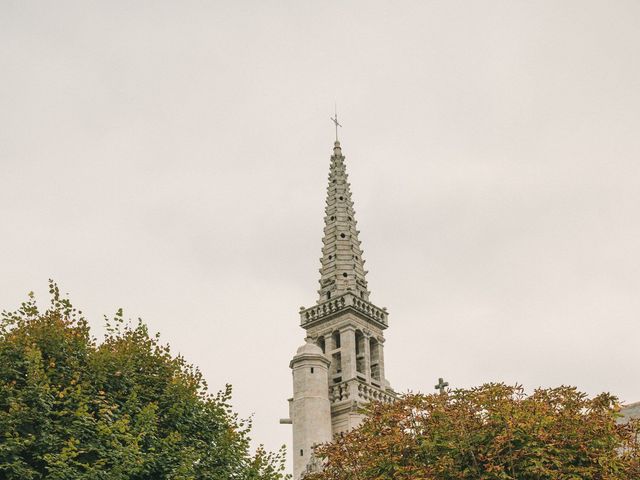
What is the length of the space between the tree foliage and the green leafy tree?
11.2 ft

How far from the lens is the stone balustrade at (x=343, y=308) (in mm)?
57188

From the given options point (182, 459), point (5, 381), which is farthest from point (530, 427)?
point (5, 381)

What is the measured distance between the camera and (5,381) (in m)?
23.1

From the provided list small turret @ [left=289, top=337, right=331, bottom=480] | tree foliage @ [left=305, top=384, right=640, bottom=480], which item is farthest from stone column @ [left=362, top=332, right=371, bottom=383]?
tree foliage @ [left=305, top=384, right=640, bottom=480]

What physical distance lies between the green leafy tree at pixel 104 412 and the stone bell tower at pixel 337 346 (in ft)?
65.0

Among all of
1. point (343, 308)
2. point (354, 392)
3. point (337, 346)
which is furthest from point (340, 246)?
point (354, 392)

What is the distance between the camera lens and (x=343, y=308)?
56906mm

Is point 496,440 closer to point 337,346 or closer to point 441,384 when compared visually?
point 441,384

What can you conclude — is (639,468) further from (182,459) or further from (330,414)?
(330,414)

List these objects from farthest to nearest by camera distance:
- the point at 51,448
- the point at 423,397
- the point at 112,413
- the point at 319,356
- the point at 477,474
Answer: the point at 319,356
the point at 423,397
the point at 477,474
the point at 112,413
the point at 51,448

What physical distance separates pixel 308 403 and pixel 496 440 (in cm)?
2583

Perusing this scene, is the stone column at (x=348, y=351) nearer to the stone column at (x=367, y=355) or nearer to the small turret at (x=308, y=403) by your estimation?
the stone column at (x=367, y=355)

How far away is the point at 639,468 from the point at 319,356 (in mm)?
27765

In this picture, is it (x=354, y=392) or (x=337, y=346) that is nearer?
(x=354, y=392)
